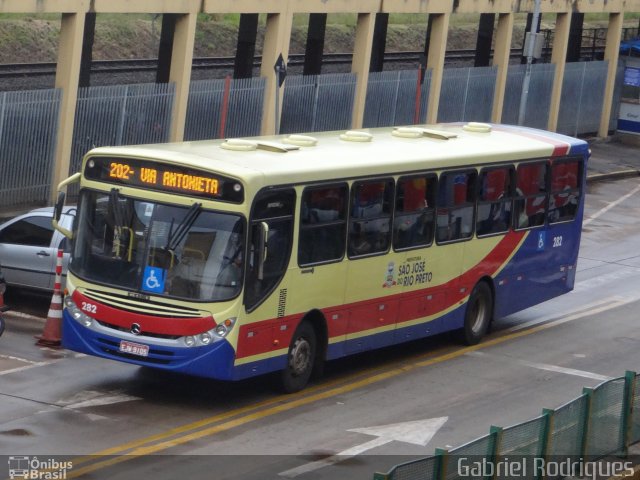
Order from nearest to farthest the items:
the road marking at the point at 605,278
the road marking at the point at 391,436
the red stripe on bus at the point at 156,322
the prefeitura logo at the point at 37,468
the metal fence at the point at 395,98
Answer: the prefeitura logo at the point at 37,468
the road marking at the point at 391,436
the red stripe on bus at the point at 156,322
the road marking at the point at 605,278
the metal fence at the point at 395,98

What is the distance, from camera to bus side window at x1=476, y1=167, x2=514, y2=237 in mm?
18188

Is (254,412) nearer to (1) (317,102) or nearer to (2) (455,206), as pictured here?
(2) (455,206)

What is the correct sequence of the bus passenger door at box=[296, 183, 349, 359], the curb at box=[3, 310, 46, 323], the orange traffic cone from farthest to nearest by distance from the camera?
the curb at box=[3, 310, 46, 323], the orange traffic cone, the bus passenger door at box=[296, 183, 349, 359]

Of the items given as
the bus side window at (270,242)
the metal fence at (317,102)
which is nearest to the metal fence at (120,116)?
the metal fence at (317,102)

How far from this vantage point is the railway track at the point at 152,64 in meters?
34.6

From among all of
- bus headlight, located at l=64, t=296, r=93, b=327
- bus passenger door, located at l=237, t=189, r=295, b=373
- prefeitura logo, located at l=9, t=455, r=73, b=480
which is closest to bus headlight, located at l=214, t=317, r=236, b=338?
bus passenger door, located at l=237, t=189, r=295, b=373

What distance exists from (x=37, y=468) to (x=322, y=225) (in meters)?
4.78

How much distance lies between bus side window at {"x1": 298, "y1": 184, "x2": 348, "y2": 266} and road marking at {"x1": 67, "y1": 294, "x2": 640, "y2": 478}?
1489 mm

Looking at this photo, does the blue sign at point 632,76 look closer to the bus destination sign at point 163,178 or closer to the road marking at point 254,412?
the road marking at point 254,412

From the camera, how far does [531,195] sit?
1938cm

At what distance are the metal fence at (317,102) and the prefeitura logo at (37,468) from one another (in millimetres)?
18823

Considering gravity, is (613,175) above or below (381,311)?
above

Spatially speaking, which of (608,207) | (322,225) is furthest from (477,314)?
(608,207)

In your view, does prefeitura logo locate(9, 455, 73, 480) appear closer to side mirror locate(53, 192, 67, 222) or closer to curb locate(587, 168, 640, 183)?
side mirror locate(53, 192, 67, 222)
